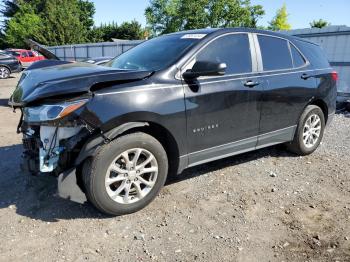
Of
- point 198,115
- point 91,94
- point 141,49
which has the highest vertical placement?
point 141,49

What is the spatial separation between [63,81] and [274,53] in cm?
281

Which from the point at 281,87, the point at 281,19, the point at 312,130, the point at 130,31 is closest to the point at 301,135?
the point at 312,130

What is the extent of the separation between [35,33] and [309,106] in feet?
149

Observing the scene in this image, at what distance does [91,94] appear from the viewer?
309 centimetres

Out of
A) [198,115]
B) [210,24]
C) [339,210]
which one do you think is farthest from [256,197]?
[210,24]

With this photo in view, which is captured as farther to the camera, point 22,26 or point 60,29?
point 22,26

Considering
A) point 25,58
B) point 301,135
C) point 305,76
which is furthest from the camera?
point 25,58

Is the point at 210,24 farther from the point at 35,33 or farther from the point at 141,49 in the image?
the point at 141,49

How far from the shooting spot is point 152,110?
333 cm

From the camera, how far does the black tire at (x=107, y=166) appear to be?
3.13 metres

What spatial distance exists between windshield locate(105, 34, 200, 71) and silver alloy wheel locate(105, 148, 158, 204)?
37.7 inches

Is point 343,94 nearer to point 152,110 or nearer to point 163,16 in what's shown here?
point 152,110

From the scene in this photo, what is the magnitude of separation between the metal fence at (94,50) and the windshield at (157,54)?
13.0m

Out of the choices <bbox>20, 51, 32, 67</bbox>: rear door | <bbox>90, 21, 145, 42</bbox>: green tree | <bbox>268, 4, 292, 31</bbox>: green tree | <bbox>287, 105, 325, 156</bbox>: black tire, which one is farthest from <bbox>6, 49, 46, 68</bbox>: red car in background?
<bbox>268, 4, 292, 31</bbox>: green tree
